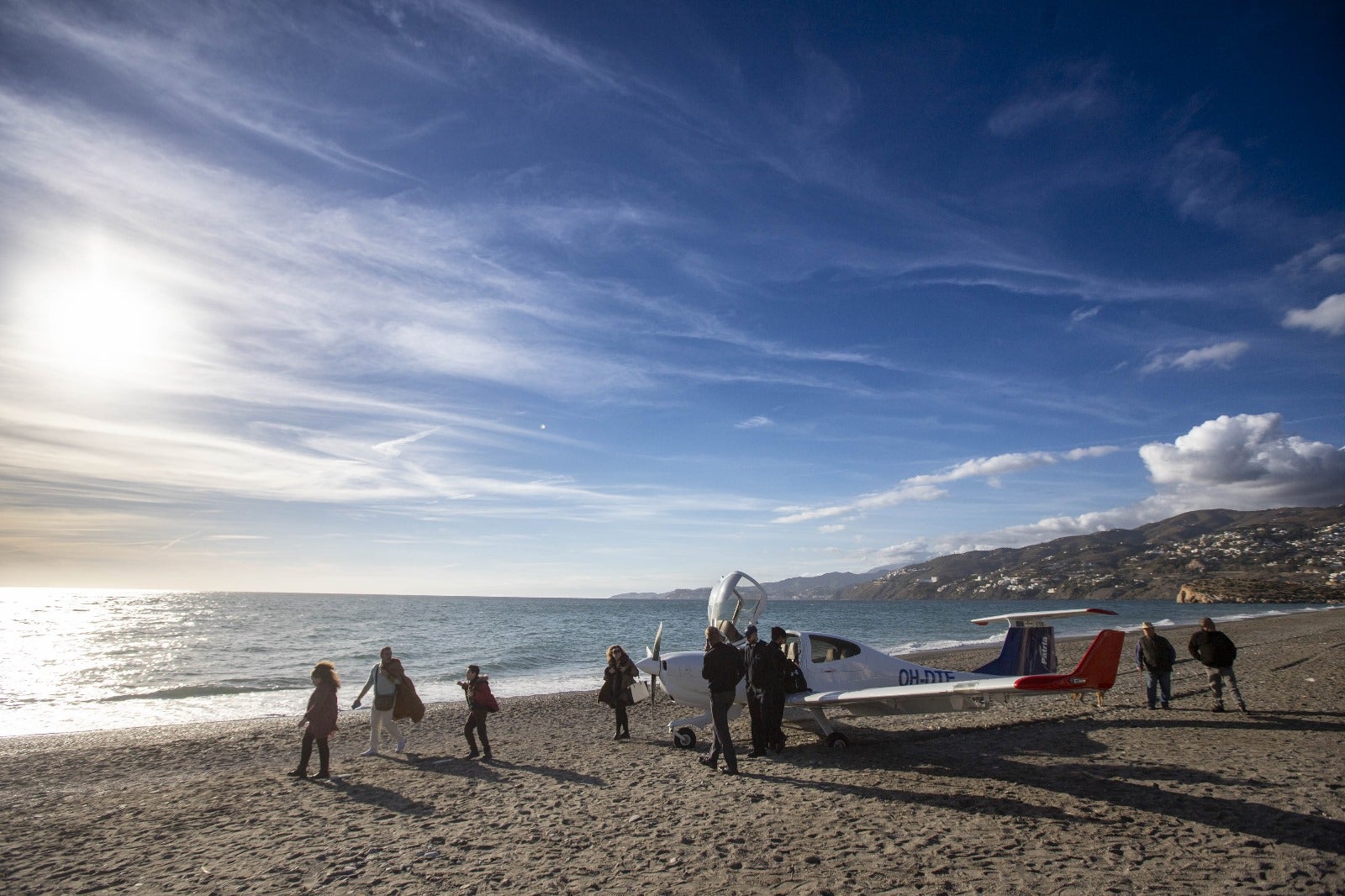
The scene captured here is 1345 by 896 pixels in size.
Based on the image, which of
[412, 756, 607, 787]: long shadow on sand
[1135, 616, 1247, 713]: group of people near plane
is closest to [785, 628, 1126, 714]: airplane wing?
[412, 756, 607, 787]: long shadow on sand

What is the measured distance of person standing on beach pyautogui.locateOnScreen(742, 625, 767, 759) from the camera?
8742 mm

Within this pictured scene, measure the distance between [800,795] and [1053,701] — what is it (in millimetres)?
9437

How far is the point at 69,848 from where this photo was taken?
21.1 ft

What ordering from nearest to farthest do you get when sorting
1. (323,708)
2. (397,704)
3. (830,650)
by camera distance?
(323,708), (397,704), (830,650)

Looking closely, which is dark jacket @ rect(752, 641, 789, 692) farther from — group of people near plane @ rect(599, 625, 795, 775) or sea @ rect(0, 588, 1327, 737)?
sea @ rect(0, 588, 1327, 737)

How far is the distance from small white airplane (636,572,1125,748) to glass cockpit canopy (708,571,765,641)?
0.05 m

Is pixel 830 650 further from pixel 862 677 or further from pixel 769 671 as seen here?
pixel 769 671

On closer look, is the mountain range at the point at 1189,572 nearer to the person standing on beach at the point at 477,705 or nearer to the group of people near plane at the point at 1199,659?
the group of people near plane at the point at 1199,659

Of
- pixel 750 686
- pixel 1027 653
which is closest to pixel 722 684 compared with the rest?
pixel 750 686

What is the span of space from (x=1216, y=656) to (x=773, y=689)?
849 centimetres

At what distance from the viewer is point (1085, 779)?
7301 mm

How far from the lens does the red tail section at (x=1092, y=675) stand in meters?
6.66

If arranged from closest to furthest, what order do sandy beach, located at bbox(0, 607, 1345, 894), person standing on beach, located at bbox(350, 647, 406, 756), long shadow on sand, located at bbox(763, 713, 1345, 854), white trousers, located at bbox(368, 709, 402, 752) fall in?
1. sandy beach, located at bbox(0, 607, 1345, 894)
2. long shadow on sand, located at bbox(763, 713, 1345, 854)
3. person standing on beach, located at bbox(350, 647, 406, 756)
4. white trousers, located at bbox(368, 709, 402, 752)

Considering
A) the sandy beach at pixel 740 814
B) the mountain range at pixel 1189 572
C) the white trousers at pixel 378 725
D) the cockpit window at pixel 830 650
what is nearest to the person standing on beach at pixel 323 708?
the sandy beach at pixel 740 814
